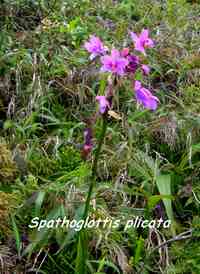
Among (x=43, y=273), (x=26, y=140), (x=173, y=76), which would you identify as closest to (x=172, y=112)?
(x=173, y=76)

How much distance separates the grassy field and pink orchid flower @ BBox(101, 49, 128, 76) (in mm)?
27

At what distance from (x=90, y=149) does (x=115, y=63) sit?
0.28m

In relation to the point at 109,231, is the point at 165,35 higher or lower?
higher

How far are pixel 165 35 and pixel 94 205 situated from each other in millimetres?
1871

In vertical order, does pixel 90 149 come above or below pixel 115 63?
below

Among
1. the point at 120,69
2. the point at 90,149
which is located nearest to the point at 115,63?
the point at 120,69

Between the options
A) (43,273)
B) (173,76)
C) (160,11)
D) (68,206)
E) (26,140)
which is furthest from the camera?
(160,11)

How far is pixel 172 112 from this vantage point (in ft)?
8.84

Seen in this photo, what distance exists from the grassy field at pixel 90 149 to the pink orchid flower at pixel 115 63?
0.09 feet

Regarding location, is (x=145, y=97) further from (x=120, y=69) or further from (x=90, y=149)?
(x=90, y=149)

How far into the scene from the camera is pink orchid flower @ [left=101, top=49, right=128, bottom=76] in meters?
1.36

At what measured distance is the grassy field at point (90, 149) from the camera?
1881 millimetres

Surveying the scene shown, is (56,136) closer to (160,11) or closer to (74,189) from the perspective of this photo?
(74,189)

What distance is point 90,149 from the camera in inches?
58.8
